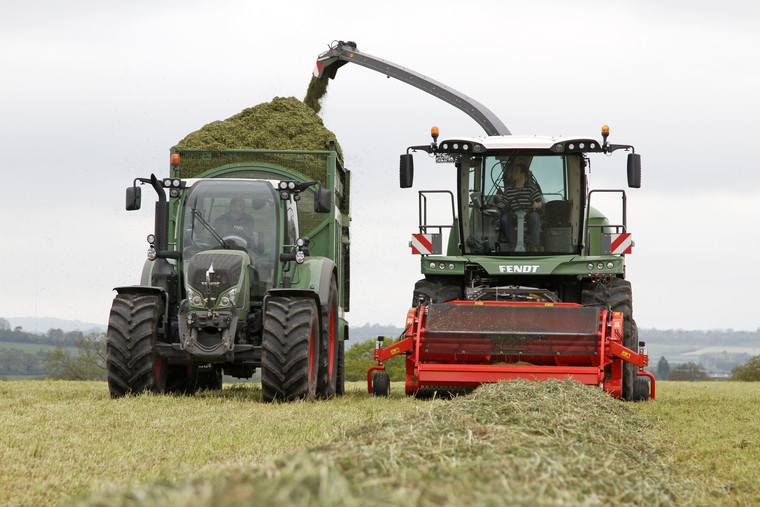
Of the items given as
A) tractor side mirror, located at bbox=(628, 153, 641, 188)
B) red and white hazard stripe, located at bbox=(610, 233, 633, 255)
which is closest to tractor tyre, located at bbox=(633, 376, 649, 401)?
red and white hazard stripe, located at bbox=(610, 233, 633, 255)

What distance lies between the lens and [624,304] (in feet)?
34.2

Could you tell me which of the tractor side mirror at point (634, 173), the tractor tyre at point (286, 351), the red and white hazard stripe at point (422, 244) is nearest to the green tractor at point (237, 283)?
the tractor tyre at point (286, 351)

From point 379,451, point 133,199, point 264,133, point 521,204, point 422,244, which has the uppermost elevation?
point 264,133

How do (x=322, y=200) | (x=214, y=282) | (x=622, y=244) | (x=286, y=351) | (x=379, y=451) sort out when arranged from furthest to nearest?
1. (x=622, y=244)
2. (x=322, y=200)
3. (x=214, y=282)
4. (x=286, y=351)
5. (x=379, y=451)

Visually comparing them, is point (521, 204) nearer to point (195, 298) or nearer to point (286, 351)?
point (286, 351)

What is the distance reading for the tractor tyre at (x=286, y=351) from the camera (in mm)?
8477

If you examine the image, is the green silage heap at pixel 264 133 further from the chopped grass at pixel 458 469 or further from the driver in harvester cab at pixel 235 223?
the chopped grass at pixel 458 469

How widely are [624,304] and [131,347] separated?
5326mm

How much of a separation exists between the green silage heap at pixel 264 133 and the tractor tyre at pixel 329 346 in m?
1.97

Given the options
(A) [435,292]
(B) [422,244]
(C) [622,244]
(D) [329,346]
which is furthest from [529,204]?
(D) [329,346]

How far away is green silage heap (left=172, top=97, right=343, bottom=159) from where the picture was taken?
1119 centimetres

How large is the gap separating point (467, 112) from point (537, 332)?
7.13 m

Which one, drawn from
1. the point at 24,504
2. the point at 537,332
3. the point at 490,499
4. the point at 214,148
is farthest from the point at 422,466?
the point at 214,148

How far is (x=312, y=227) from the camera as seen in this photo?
35.0 ft
